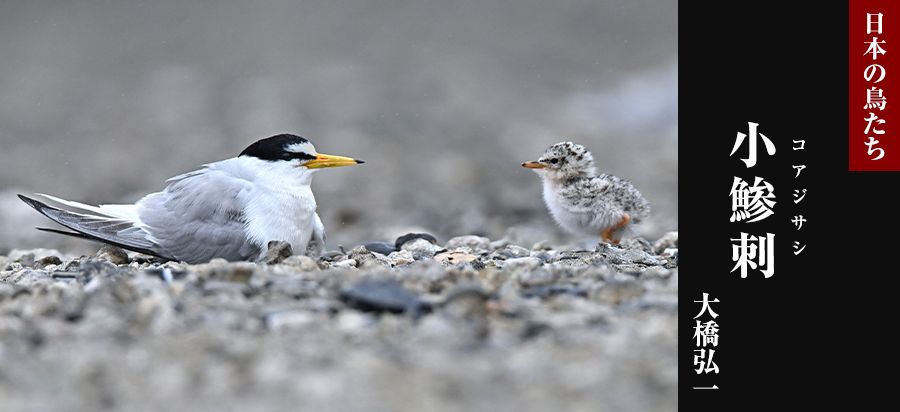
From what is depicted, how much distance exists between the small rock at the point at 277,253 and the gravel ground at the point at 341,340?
682 mm

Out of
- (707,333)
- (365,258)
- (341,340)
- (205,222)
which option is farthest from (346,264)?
(707,333)

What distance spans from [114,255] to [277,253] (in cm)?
139

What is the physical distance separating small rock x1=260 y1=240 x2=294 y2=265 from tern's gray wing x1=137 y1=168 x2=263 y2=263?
12.1 inches

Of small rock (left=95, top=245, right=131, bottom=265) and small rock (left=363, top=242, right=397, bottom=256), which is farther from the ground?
small rock (left=363, top=242, right=397, bottom=256)

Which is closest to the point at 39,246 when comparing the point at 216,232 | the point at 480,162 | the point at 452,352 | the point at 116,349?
the point at 216,232

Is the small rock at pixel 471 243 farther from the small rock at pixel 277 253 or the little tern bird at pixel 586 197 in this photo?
the small rock at pixel 277 253

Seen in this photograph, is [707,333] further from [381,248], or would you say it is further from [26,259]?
[26,259]

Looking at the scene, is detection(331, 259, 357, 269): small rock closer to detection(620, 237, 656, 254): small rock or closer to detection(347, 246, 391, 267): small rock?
detection(347, 246, 391, 267): small rock

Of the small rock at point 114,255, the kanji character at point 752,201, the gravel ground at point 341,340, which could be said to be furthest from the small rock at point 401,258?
the kanji character at point 752,201

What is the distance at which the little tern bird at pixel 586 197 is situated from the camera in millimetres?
5770

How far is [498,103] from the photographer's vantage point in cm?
1594

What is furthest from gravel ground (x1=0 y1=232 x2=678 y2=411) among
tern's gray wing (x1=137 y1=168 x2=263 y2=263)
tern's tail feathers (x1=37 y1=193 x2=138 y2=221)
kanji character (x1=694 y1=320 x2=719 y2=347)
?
tern's tail feathers (x1=37 y1=193 x2=138 y2=221)

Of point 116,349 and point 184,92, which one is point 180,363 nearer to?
point 116,349

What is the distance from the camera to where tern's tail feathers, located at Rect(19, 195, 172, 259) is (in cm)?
518
